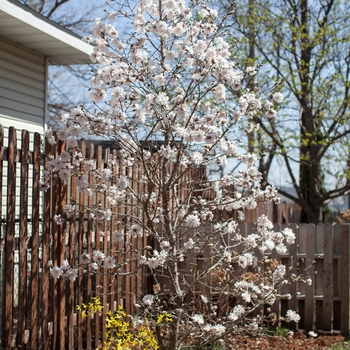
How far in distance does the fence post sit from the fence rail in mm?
12

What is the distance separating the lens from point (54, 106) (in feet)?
69.4

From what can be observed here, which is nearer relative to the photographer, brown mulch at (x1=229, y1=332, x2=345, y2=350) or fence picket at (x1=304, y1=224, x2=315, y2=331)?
brown mulch at (x1=229, y1=332, x2=345, y2=350)

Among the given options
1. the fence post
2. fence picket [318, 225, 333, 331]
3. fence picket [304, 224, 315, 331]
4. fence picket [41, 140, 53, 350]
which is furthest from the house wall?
the fence post

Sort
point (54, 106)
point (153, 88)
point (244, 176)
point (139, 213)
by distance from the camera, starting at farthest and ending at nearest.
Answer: point (54, 106), point (139, 213), point (244, 176), point (153, 88)

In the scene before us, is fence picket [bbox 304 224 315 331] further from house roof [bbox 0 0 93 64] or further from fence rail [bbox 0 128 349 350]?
house roof [bbox 0 0 93 64]

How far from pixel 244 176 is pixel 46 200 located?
1.75m

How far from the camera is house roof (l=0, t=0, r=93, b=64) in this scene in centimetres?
697

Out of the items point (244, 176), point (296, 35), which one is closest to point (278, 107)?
point (296, 35)

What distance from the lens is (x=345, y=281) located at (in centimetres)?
762

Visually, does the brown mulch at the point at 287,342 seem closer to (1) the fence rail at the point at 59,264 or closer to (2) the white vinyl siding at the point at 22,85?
(1) the fence rail at the point at 59,264

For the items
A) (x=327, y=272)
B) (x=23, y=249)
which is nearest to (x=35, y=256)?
(x=23, y=249)

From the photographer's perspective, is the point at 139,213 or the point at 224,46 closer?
the point at 224,46

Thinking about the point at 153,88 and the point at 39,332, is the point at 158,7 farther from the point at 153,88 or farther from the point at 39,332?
the point at 39,332

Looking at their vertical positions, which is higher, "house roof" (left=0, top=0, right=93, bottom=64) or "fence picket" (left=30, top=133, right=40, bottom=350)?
"house roof" (left=0, top=0, right=93, bottom=64)
